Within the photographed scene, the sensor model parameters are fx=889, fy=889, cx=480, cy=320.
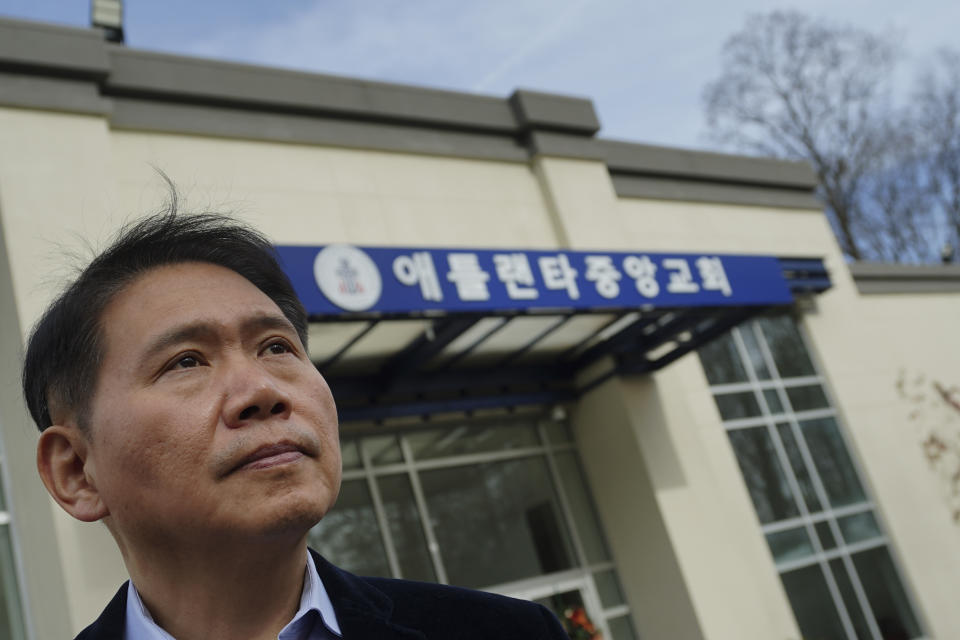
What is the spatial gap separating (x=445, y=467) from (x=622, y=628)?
→ 292cm

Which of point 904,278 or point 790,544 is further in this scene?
point 904,278

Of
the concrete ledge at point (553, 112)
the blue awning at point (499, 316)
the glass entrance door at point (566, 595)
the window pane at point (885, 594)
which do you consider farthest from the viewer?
the window pane at point (885, 594)

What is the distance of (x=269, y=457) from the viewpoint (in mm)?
1573

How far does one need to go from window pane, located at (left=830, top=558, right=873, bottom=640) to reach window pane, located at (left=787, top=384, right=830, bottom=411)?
2.16 m

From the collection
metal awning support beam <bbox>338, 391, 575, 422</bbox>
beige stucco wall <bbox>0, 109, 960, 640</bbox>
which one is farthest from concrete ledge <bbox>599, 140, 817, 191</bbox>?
Answer: metal awning support beam <bbox>338, 391, 575, 422</bbox>

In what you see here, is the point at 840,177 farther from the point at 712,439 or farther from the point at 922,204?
the point at 712,439

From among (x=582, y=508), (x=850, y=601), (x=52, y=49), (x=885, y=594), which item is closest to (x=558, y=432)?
(x=582, y=508)

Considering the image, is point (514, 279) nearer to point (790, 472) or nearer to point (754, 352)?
point (754, 352)

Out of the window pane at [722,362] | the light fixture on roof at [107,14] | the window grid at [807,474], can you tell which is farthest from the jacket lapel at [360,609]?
the window pane at [722,362]

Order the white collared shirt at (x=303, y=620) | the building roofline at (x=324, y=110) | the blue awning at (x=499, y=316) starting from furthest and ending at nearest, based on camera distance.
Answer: the building roofline at (x=324, y=110)
the blue awning at (x=499, y=316)
the white collared shirt at (x=303, y=620)

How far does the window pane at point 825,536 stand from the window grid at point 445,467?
3074mm

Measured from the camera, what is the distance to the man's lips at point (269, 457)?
156 centimetres

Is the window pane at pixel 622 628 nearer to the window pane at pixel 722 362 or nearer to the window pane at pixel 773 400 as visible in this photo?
the window pane at pixel 722 362

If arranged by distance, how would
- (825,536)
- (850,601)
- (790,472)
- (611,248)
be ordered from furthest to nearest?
(790,472), (825,536), (850,601), (611,248)
